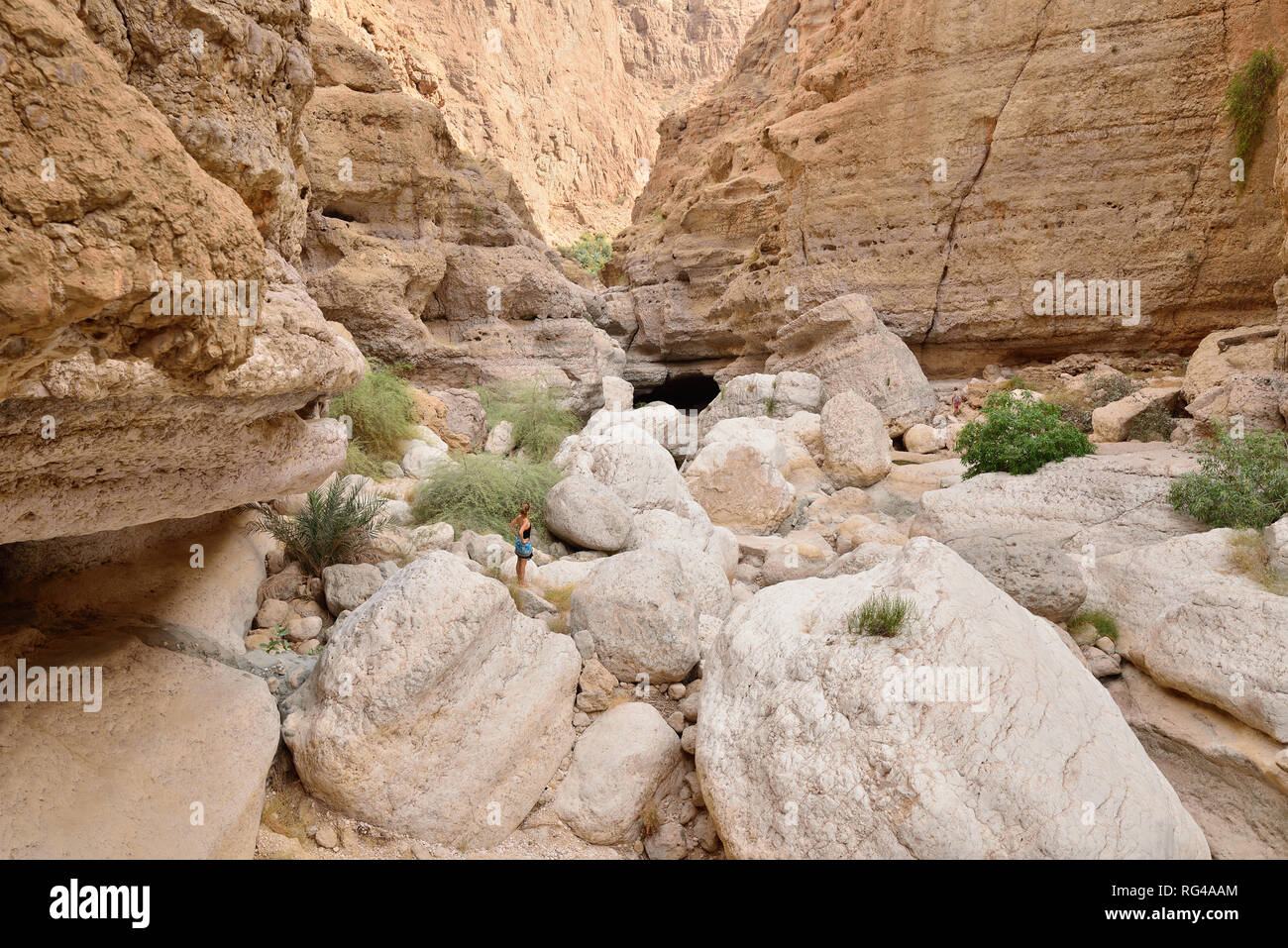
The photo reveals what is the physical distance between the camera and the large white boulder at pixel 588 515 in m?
5.90

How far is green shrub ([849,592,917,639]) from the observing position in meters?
2.97

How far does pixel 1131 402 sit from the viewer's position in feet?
27.8

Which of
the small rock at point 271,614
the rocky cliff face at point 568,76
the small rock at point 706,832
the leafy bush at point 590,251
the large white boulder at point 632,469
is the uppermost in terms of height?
the rocky cliff face at point 568,76

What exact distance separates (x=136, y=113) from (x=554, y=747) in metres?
Answer: 3.11

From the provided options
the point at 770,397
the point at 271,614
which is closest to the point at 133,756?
the point at 271,614

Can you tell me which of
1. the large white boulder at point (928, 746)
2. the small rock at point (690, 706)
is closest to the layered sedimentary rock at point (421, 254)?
the small rock at point (690, 706)

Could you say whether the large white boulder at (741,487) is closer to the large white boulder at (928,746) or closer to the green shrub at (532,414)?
the green shrub at (532,414)

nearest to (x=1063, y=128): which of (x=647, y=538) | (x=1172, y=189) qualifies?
(x=1172, y=189)

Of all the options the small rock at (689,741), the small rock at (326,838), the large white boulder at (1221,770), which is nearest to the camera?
the small rock at (326,838)

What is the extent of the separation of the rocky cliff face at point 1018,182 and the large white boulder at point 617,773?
11.9 metres

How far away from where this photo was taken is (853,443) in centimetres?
927

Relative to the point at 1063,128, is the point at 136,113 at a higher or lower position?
lower

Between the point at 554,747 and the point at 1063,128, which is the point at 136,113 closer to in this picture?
the point at 554,747

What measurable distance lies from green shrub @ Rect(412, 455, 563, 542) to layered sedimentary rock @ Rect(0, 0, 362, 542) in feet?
8.50
